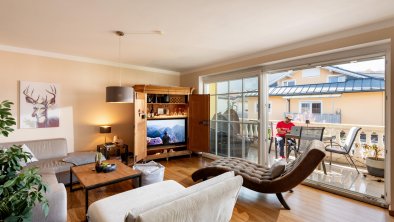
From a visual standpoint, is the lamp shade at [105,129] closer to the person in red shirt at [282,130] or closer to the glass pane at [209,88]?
the glass pane at [209,88]

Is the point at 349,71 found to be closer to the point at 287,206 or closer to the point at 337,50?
the point at 337,50

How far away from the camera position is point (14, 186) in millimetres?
1341

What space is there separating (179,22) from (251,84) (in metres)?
2.44

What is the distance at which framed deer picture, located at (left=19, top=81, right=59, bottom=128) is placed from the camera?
377 cm

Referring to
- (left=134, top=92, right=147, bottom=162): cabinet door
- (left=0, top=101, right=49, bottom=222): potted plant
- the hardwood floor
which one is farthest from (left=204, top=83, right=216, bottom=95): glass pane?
(left=0, top=101, right=49, bottom=222): potted plant

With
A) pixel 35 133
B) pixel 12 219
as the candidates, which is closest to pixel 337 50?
pixel 12 219

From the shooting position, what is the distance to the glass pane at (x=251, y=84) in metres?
4.38

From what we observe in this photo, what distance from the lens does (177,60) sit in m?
4.75

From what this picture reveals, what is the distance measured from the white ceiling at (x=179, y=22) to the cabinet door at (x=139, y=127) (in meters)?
1.17

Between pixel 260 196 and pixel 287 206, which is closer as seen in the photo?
pixel 287 206

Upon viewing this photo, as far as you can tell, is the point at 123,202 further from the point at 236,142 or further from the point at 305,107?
the point at 305,107

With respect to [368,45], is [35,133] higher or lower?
lower

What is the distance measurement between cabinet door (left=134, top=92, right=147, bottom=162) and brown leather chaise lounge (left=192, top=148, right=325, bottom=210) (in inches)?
68.5

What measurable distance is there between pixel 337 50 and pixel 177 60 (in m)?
3.16
